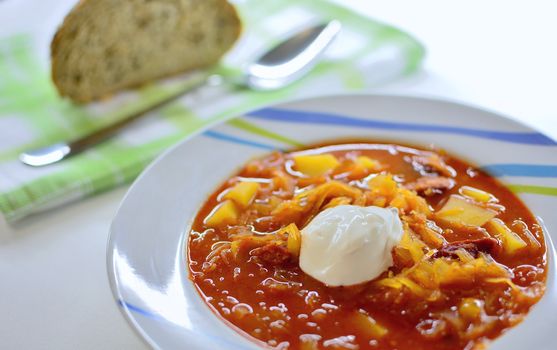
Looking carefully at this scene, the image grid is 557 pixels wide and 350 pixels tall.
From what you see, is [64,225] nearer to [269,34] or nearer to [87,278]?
→ [87,278]

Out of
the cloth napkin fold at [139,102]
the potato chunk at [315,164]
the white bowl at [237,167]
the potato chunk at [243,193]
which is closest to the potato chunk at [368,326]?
the white bowl at [237,167]

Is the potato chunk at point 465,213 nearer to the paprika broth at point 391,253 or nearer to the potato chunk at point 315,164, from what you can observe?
the paprika broth at point 391,253

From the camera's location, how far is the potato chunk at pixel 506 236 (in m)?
1.91

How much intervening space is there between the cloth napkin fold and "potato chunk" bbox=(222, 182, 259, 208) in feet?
1.05

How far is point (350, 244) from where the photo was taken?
185 cm

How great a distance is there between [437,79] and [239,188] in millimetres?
1429

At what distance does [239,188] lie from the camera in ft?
7.37

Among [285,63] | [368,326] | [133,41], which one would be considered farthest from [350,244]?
[133,41]

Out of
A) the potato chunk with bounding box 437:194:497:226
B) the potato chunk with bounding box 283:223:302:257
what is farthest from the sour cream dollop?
the potato chunk with bounding box 437:194:497:226

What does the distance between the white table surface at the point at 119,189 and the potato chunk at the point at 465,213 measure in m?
0.82

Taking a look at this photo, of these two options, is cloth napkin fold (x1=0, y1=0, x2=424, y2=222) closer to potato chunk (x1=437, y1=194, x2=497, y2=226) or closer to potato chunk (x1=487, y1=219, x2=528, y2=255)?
potato chunk (x1=437, y1=194, x2=497, y2=226)

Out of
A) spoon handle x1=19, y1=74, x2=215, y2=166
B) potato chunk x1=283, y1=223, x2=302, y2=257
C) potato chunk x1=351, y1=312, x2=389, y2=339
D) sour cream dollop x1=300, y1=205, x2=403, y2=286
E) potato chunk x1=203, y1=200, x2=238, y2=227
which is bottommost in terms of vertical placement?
spoon handle x1=19, y1=74, x2=215, y2=166

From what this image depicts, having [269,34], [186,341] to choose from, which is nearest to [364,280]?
[186,341]

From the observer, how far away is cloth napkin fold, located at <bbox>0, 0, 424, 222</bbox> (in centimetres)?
257
